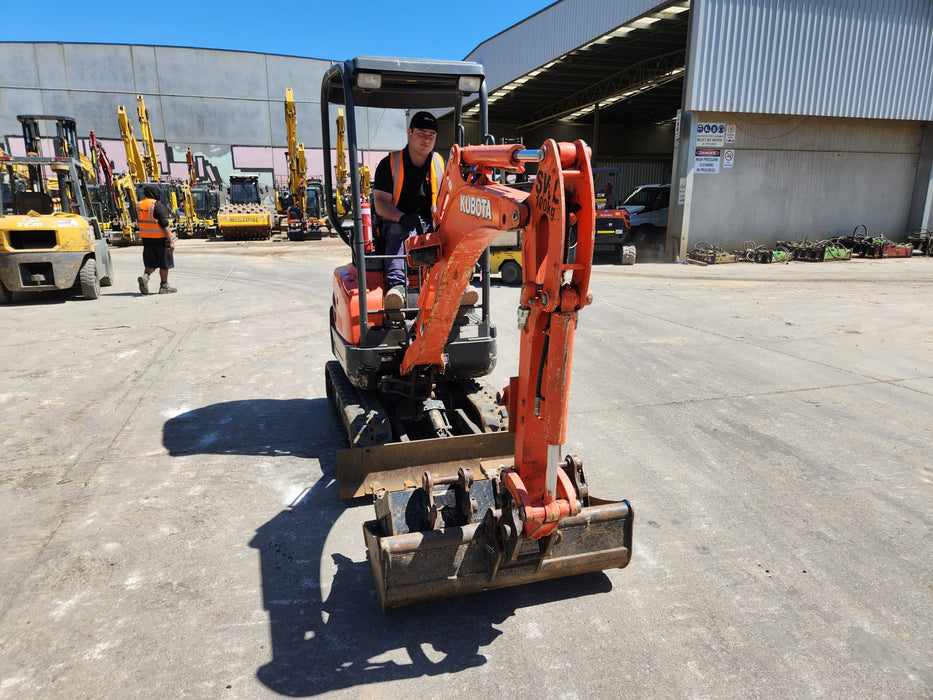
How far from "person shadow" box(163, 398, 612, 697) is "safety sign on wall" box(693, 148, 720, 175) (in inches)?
660

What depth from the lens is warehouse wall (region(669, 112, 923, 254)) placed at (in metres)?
17.7

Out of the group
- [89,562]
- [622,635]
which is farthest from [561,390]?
[89,562]

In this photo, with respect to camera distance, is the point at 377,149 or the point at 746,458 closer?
the point at 746,458

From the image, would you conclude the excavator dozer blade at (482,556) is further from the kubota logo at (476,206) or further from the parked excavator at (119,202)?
the parked excavator at (119,202)

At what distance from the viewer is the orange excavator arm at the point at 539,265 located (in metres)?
2.09

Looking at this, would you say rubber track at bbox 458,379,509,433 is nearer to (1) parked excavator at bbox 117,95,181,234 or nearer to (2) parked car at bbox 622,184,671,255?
(2) parked car at bbox 622,184,671,255

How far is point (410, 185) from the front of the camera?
4211 millimetres

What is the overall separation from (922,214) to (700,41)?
34.1 feet

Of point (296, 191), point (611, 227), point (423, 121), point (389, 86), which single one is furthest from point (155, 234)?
point (296, 191)

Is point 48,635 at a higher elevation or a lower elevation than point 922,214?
lower

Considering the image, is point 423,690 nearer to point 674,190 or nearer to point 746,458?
point 746,458

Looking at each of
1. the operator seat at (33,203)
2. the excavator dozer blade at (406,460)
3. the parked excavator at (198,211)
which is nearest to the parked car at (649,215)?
the operator seat at (33,203)

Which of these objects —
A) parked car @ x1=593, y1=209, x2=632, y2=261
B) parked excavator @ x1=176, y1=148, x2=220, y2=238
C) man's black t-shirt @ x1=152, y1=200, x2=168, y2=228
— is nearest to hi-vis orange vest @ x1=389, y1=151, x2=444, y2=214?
man's black t-shirt @ x1=152, y1=200, x2=168, y2=228

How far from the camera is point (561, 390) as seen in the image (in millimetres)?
2254
